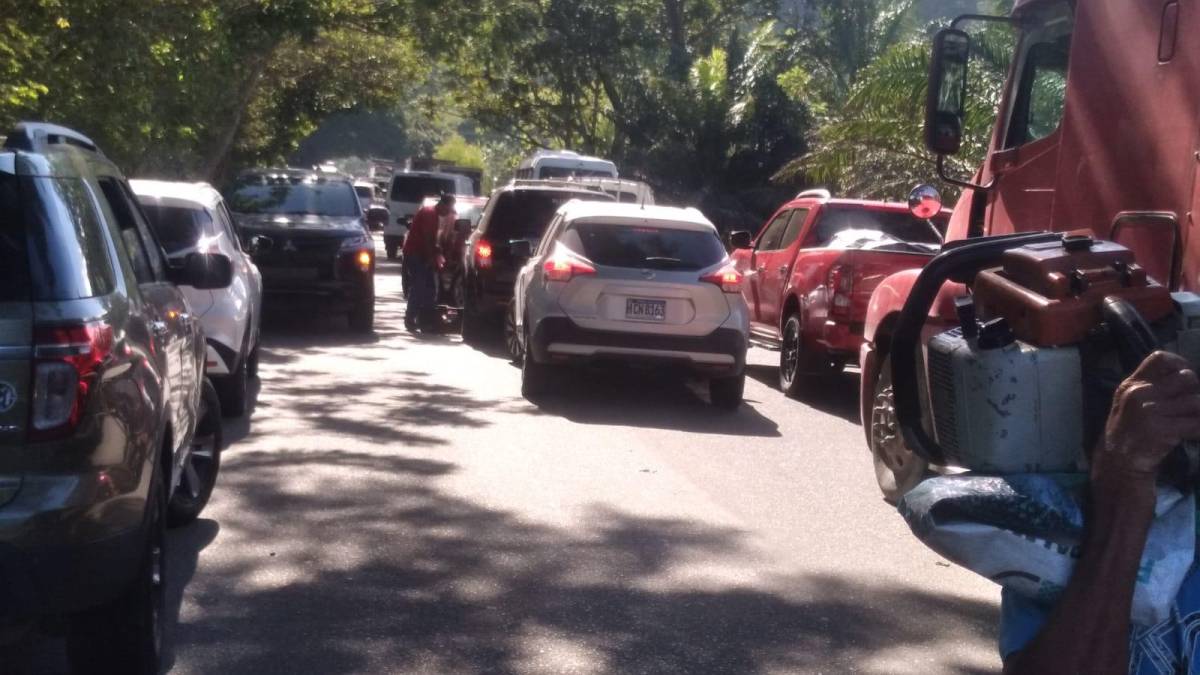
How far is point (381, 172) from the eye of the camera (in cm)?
6931

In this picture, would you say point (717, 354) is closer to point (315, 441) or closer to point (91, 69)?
point (315, 441)

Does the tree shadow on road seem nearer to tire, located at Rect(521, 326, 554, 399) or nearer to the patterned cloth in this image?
the patterned cloth

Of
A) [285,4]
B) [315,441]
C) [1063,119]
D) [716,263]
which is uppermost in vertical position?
[285,4]

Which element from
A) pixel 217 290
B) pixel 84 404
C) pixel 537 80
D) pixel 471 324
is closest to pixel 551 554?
pixel 84 404

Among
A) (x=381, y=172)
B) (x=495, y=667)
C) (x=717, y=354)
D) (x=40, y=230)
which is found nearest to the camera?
(x=40, y=230)

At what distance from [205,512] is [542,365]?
15.0 ft

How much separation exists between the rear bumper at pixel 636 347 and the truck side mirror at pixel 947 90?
14.9ft

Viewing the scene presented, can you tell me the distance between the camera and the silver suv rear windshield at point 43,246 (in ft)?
14.1

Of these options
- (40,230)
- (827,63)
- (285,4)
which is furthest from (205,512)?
(827,63)

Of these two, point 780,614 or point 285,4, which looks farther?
point 285,4

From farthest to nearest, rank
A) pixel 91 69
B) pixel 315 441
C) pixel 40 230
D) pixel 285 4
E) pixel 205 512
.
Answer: pixel 285 4 → pixel 91 69 → pixel 315 441 → pixel 205 512 → pixel 40 230

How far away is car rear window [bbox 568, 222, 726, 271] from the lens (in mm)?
11922

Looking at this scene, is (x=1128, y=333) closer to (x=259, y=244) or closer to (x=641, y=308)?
(x=641, y=308)

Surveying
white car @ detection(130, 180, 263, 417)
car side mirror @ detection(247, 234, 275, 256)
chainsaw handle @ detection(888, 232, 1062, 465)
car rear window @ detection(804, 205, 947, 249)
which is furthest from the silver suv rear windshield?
car rear window @ detection(804, 205, 947, 249)
